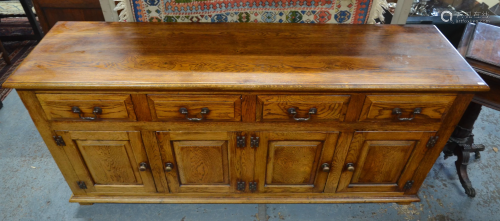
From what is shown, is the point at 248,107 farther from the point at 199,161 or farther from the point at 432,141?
the point at 432,141

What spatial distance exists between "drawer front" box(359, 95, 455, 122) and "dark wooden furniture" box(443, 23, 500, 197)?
353mm

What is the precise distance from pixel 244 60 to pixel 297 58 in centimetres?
23

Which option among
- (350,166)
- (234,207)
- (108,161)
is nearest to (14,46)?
(108,161)

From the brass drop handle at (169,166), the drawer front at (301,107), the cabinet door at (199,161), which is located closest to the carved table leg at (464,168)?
the drawer front at (301,107)

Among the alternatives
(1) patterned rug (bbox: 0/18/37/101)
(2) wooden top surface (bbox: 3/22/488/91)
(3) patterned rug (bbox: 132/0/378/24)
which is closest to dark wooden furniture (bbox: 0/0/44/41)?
(1) patterned rug (bbox: 0/18/37/101)

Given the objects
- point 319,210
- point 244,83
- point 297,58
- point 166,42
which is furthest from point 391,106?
point 166,42

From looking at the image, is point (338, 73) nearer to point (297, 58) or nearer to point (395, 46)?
point (297, 58)

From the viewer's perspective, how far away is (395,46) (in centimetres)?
A: 147

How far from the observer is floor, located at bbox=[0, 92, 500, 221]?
181cm

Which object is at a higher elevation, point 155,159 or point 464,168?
point 155,159

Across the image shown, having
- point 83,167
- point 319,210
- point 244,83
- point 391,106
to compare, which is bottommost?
point 319,210

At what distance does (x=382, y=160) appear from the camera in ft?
5.18

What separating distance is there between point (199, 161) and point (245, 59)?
569 millimetres

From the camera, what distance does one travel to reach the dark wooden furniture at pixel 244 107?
1.24m
